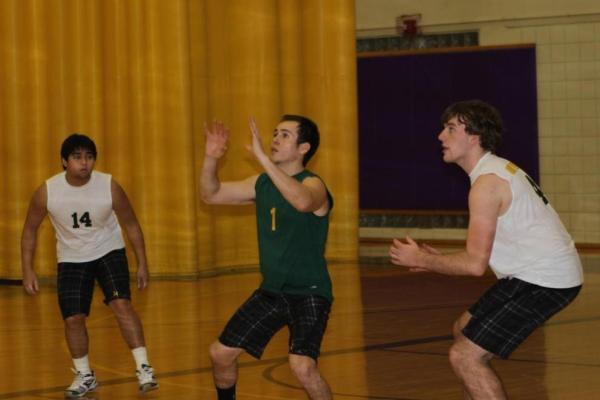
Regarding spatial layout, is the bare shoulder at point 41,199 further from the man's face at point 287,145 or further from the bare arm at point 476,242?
the bare arm at point 476,242

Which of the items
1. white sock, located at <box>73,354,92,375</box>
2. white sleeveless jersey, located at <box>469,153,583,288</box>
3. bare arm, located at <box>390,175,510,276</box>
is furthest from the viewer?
white sock, located at <box>73,354,92,375</box>

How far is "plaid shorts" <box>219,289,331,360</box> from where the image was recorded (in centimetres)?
697

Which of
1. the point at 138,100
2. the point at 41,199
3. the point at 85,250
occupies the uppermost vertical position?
the point at 138,100

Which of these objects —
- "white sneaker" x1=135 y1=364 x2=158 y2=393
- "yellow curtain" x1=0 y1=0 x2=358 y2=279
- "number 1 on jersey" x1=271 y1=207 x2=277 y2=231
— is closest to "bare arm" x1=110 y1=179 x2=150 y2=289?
"white sneaker" x1=135 y1=364 x2=158 y2=393

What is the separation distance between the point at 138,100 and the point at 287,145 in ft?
29.4

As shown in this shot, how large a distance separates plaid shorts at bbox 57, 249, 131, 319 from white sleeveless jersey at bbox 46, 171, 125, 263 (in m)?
0.05

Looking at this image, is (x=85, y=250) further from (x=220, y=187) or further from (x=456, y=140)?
(x=456, y=140)

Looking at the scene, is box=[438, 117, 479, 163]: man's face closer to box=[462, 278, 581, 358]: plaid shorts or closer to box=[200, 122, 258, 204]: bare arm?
box=[462, 278, 581, 358]: plaid shorts

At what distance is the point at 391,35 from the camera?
20.0 meters

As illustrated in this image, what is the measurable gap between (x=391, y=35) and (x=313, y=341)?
44.5 ft

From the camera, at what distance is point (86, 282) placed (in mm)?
8977

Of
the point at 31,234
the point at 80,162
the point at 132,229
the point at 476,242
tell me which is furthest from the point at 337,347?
the point at 476,242

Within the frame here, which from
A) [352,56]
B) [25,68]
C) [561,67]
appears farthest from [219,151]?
[561,67]

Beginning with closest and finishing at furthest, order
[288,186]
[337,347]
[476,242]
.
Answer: [476,242], [288,186], [337,347]
